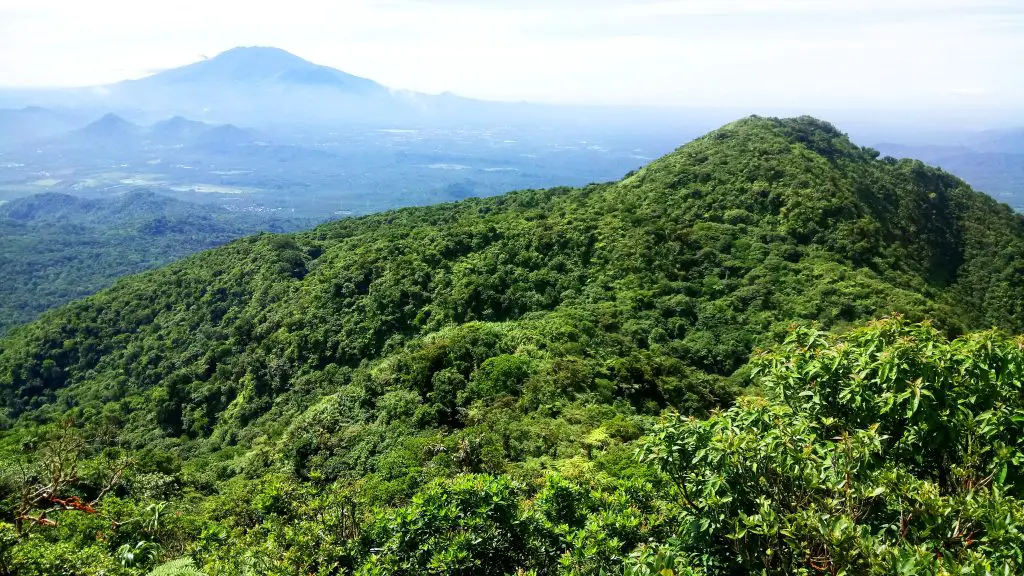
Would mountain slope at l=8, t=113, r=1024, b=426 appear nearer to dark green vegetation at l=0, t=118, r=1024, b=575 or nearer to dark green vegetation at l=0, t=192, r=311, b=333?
dark green vegetation at l=0, t=118, r=1024, b=575

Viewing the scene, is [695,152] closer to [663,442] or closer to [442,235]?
[442,235]

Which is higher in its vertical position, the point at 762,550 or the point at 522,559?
the point at 762,550

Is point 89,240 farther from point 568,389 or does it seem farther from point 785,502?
point 785,502

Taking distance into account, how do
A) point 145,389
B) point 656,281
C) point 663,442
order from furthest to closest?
point 145,389 → point 656,281 → point 663,442

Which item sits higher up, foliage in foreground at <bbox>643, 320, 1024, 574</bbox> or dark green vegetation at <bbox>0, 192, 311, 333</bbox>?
foliage in foreground at <bbox>643, 320, 1024, 574</bbox>

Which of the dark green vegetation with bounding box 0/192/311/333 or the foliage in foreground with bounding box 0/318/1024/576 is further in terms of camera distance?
the dark green vegetation with bounding box 0/192/311/333

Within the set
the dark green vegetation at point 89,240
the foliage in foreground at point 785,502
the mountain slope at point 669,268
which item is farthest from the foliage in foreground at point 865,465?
the dark green vegetation at point 89,240

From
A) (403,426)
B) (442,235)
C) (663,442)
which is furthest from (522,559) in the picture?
(442,235)

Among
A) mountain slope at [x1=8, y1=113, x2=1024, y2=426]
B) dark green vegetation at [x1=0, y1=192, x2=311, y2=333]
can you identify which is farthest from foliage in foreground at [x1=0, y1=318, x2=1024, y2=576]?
dark green vegetation at [x1=0, y1=192, x2=311, y2=333]
